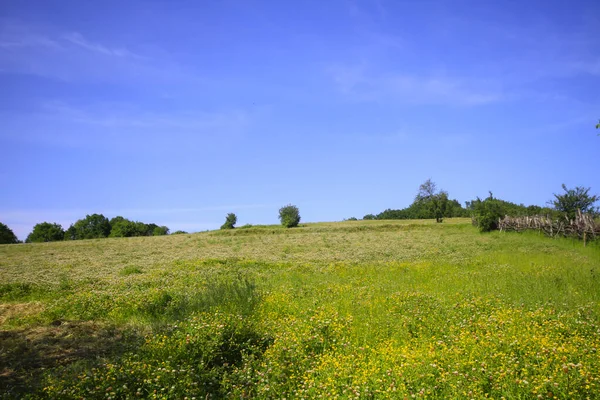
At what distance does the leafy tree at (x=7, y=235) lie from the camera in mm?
79312

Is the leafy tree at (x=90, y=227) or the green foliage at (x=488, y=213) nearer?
the green foliage at (x=488, y=213)

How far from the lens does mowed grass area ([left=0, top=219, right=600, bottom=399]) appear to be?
7391 millimetres

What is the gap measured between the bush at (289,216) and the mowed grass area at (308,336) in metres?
51.7

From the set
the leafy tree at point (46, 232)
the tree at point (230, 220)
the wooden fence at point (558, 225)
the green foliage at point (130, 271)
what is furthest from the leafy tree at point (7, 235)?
the wooden fence at point (558, 225)

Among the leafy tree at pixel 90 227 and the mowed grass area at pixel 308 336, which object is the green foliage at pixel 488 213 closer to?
the mowed grass area at pixel 308 336

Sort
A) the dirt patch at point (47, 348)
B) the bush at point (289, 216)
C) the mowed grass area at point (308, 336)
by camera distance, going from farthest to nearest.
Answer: the bush at point (289, 216) → the dirt patch at point (47, 348) → the mowed grass area at point (308, 336)

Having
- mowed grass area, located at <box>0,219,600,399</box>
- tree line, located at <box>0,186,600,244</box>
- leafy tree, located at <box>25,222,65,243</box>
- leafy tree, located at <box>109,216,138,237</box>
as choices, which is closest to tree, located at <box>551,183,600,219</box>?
tree line, located at <box>0,186,600,244</box>

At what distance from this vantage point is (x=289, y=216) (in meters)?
72.6

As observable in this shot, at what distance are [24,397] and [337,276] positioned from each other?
47.7 ft

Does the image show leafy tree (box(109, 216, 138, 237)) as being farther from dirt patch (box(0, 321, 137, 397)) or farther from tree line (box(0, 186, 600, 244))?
dirt patch (box(0, 321, 137, 397))

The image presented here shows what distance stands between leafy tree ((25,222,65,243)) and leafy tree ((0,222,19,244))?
8.75 metres

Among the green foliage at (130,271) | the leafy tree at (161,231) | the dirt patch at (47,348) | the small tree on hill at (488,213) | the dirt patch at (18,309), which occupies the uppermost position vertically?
the small tree on hill at (488,213)

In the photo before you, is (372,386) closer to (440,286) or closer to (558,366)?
(558,366)

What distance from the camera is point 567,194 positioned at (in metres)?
44.2
